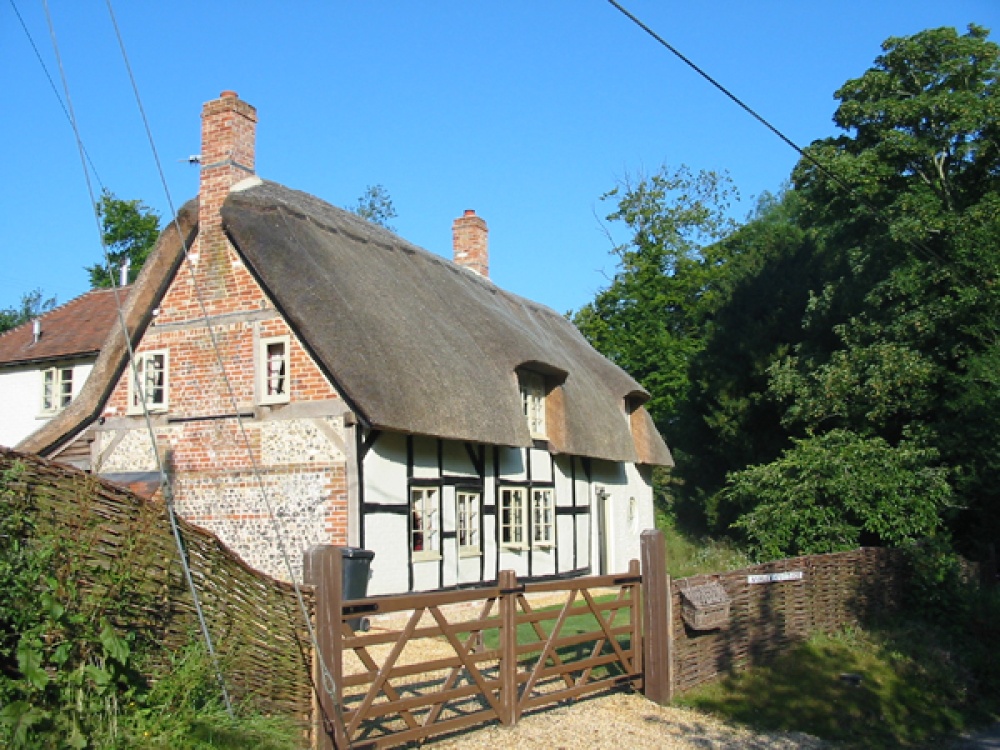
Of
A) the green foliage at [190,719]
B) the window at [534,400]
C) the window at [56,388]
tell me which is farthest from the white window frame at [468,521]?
the window at [56,388]

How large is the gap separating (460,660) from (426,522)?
23.5 ft

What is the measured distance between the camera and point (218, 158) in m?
15.1

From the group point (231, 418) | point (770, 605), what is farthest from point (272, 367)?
point (770, 605)

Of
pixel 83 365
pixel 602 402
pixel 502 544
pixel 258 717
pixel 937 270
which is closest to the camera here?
pixel 258 717

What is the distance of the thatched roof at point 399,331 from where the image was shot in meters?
13.1

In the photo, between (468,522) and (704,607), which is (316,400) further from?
(704,607)

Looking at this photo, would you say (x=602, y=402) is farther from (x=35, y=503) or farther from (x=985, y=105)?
(x=35, y=503)

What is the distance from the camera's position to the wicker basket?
9.18 metres

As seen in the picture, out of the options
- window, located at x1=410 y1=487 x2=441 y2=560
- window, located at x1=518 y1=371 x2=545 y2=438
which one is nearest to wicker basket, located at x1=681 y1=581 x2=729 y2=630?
window, located at x1=410 y1=487 x2=441 y2=560

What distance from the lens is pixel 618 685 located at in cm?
910

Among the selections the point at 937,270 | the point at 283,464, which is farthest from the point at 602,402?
the point at 283,464

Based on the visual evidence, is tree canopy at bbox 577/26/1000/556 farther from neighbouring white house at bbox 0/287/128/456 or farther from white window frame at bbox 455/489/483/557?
neighbouring white house at bbox 0/287/128/456

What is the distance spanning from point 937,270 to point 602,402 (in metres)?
6.86

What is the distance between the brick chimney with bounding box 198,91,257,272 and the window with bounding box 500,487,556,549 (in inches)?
250
